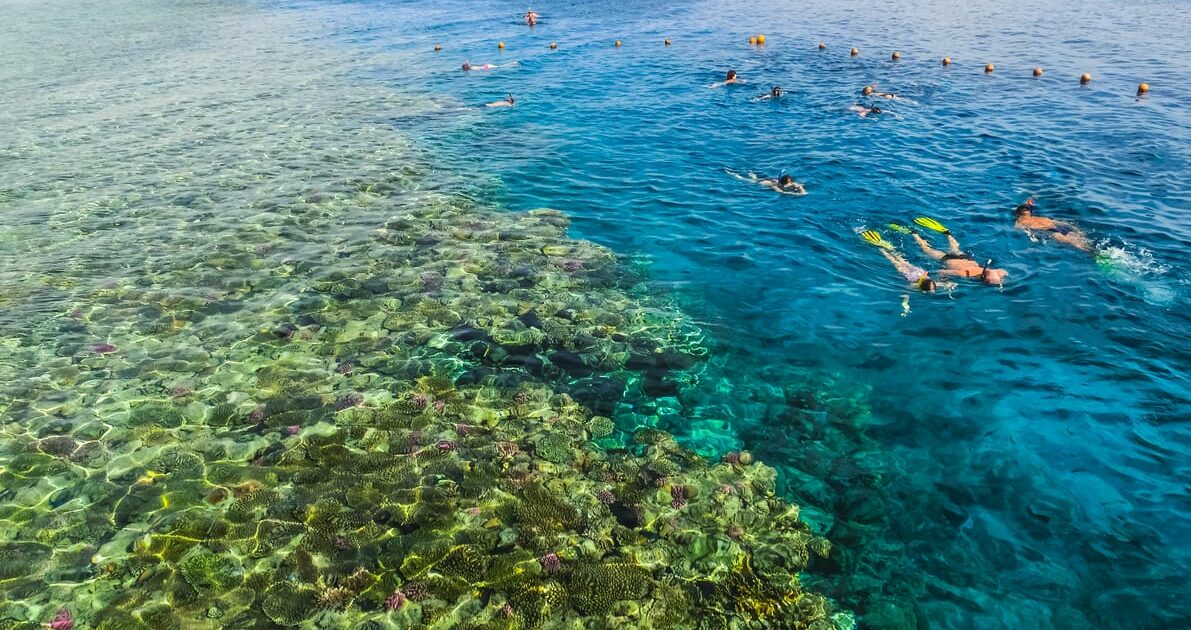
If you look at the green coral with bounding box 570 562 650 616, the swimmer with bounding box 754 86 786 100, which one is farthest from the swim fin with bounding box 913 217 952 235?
the swimmer with bounding box 754 86 786 100

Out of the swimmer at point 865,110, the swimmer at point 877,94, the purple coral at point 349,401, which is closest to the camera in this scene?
the purple coral at point 349,401

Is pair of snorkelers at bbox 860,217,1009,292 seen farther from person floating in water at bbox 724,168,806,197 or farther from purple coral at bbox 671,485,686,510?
purple coral at bbox 671,485,686,510

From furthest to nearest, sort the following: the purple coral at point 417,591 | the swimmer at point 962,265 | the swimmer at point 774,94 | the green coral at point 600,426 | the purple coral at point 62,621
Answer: the swimmer at point 774,94 < the swimmer at point 962,265 < the green coral at point 600,426 < the purple coral at point 417,591 < the purple coral at point 62,621

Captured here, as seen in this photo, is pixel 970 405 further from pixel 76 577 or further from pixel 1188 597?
pixel 76 577

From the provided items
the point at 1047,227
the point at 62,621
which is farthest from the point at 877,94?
the point at 62,621

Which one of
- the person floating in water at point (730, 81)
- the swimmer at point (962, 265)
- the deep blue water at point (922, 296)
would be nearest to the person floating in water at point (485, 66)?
the deep blue water at point (922, 296)

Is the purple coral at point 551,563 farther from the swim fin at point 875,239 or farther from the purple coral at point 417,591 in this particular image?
the swim fin at point 875,239

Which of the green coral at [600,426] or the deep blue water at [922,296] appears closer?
the deep blue water at [922,296]
